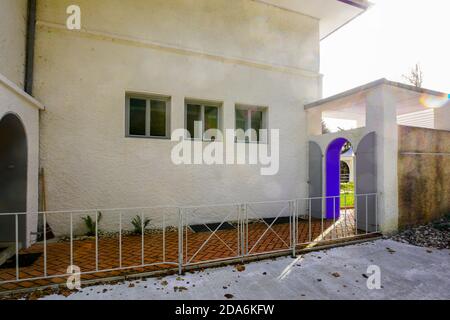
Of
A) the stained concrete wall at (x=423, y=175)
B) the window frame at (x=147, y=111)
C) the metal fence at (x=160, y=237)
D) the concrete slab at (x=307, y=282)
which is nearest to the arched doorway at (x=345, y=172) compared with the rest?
the stained concrete wall at (x=423, y=175)

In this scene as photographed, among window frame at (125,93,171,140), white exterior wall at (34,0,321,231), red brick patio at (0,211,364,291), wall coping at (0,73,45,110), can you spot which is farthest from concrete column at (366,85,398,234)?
wall coping at (0,73,45,110)

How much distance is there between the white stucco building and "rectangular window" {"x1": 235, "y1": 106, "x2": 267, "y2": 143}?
44 millimetres

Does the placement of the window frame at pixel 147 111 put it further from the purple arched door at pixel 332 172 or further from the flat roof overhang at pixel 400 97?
the purple arched door at pixel 332 172

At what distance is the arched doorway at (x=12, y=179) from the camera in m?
4.67

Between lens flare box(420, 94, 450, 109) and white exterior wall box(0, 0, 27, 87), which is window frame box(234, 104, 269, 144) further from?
white exterior wall box(0, 0, 27, 87)

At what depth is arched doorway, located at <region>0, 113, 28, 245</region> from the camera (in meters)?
4.67

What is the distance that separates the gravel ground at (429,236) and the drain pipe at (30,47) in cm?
874

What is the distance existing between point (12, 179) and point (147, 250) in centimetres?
291

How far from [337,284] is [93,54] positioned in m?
6.73

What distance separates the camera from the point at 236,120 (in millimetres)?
7383

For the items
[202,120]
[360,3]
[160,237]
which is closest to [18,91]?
[160,237]

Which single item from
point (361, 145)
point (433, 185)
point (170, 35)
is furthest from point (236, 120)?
point (433, 185)

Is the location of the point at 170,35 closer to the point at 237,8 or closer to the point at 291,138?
the point at 237,8

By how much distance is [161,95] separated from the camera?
6.42 metres
